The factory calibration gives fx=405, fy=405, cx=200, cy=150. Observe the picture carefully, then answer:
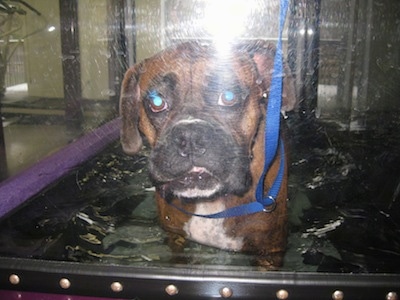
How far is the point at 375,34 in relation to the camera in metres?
0.66

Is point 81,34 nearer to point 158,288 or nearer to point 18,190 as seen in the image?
point 18,190

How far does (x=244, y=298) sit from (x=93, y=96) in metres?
0.45

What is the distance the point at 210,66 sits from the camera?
26.3 inches

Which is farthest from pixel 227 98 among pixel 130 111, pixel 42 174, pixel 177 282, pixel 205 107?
pixel 42 174

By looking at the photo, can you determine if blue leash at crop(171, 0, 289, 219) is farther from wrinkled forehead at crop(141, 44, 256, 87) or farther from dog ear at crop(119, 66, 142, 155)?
dog ear at crop(119, 66, 142, 155)

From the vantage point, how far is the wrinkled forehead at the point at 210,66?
667 mm

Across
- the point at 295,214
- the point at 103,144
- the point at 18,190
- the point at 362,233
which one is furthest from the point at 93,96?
the point at 362,233

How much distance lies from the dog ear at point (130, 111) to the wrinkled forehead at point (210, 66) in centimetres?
8

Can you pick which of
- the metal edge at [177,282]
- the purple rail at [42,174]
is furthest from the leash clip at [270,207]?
the purple rail at [42,174]

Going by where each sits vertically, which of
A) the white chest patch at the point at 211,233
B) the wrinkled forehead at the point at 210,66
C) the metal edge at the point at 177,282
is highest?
the wrinkled forehead at the point at 210,66

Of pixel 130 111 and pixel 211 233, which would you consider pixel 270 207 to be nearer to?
pixel 211 233

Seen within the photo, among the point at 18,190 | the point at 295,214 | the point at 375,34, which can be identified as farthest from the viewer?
the point at 18,190

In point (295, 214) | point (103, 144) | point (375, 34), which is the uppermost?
point (375, 34)

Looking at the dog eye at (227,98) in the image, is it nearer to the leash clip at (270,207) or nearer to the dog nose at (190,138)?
the dog nose at (190,138)
